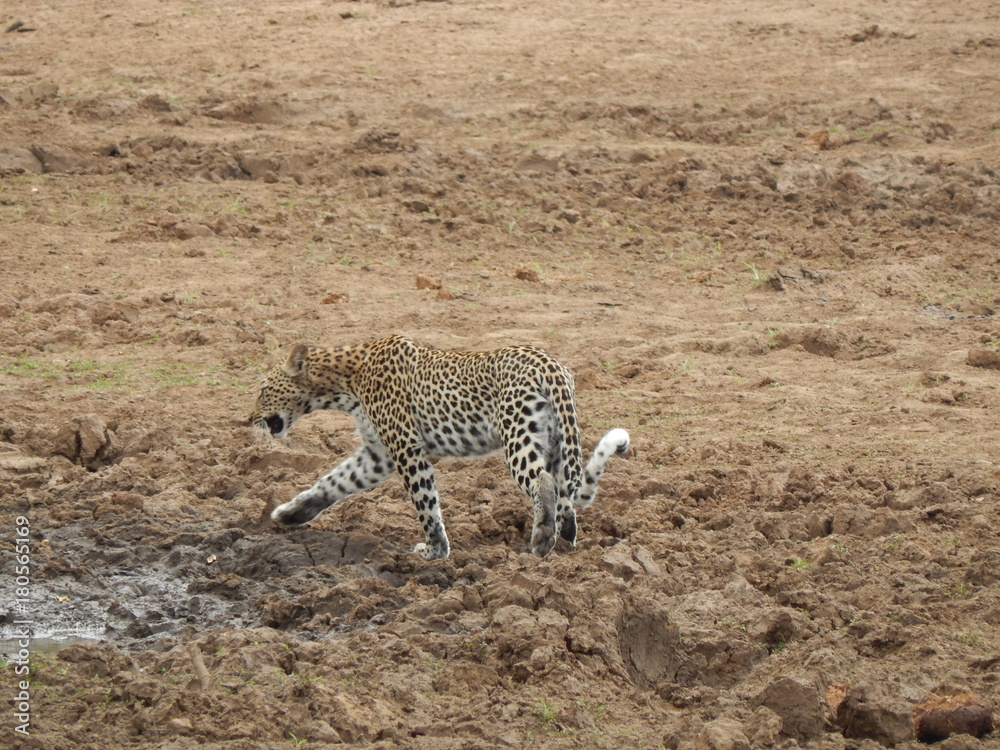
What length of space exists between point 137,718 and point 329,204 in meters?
9.56

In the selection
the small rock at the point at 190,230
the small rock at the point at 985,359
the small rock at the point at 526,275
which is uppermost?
the small rock at the point at 190,230

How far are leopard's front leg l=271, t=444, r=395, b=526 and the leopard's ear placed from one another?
0.84 metres

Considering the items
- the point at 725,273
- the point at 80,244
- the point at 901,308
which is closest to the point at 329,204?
the point at 80,244

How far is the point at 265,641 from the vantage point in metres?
6.92

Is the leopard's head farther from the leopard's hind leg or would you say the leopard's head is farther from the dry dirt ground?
the leopard's hind leg

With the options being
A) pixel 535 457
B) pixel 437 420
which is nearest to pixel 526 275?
pixel 437 420

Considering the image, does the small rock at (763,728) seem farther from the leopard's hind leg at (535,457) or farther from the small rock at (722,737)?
the leopard's hind leg at (535,457)

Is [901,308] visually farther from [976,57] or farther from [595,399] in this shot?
[976,57]

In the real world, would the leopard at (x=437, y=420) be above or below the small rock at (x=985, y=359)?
above

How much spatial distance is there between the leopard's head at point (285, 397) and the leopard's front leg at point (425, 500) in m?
1.14

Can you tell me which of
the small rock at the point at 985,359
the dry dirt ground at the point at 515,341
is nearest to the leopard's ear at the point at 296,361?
the dry dirt ground at the point at 515,341

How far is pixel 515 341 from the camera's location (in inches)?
476

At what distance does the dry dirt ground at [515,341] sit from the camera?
6.47 metres

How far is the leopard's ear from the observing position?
9.41 metres
